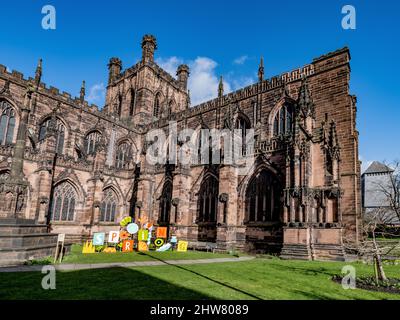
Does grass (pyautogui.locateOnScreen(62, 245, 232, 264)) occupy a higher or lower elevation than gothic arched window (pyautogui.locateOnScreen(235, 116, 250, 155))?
lower

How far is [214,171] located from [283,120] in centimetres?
707

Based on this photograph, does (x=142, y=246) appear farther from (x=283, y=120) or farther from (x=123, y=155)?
(x=123, y=155)

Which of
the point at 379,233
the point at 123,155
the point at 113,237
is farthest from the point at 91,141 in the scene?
the point at 379,233

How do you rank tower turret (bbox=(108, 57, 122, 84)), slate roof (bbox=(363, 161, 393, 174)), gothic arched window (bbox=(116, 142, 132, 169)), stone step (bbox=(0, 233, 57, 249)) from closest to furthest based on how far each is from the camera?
1. stone step (bbox=(0, 233, 57, 249))
2. gothic arched window (bbox=(116, 142, 132, 169))
3. tower turret (bbox=(108, 57, 122, 84))
4. slate roof (bbox=(363, 161, 393, 174))

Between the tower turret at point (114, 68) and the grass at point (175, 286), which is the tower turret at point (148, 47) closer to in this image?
the tower turret at point (114, 68)

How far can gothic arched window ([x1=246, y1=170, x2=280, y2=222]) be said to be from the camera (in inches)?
747

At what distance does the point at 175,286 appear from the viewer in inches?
303

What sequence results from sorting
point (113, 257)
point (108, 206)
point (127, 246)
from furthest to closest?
1. point (108, 206)
2. point (127, 246)
3. point (113, 257)

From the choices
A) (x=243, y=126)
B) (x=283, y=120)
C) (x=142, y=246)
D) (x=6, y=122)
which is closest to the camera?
(x=142, y=246)

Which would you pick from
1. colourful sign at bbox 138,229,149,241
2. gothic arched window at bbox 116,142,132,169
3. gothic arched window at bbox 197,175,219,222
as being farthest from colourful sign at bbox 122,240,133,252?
gothic arched window at bbox 116,142,132,169

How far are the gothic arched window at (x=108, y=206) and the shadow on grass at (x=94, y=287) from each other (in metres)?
18.8

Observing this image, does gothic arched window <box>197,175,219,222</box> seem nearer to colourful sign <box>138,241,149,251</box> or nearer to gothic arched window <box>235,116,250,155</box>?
gothic arched window <box>235,116,250,155</box>

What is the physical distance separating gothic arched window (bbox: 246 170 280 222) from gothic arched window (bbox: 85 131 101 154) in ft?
58.9
